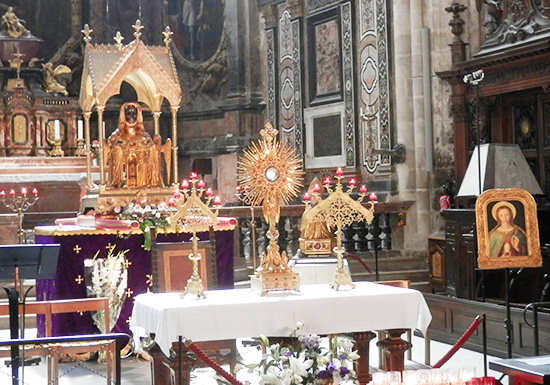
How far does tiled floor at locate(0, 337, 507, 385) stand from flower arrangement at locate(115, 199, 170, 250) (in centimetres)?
119

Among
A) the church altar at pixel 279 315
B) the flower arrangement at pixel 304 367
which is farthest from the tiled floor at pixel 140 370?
the flower arrangement at pixel 304 367

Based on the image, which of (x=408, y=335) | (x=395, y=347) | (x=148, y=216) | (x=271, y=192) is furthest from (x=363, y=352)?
(x=148, y=216)

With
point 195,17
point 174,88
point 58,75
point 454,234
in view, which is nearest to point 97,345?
point 174,88

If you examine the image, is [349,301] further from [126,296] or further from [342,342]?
[126,296]

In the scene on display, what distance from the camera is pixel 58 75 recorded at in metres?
18.2

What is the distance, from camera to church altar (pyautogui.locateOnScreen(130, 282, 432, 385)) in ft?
21.9

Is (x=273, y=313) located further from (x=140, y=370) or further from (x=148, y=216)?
(x=148, y=216)

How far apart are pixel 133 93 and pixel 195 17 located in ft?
6.16

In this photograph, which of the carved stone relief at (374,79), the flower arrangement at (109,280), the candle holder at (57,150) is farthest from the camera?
the candle holder at (57,150)

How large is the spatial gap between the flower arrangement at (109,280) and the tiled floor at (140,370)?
16.9 inches

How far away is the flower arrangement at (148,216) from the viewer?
31.3 feet

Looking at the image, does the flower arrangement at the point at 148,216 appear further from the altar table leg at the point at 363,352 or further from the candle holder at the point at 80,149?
the candle holder at the point at 80,149

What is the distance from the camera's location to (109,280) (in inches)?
368

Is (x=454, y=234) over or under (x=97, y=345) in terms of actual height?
over
